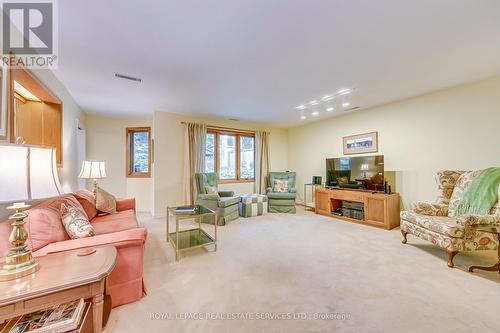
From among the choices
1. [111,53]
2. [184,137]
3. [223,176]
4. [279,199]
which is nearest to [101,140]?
[184,137]

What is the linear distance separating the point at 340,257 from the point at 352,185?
2.20 m

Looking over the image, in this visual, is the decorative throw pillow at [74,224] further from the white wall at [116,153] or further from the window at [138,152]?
the window at [138,152]

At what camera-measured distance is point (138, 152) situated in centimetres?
525

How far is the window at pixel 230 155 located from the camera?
5414 millimetres

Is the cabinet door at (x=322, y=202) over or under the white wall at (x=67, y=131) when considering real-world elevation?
under

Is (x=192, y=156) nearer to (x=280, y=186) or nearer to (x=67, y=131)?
(x=67, y=131)

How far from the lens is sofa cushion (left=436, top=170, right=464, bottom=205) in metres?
3.06

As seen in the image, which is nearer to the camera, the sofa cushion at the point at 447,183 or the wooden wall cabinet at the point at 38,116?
the wooden wall cabinet at the point at 38,116

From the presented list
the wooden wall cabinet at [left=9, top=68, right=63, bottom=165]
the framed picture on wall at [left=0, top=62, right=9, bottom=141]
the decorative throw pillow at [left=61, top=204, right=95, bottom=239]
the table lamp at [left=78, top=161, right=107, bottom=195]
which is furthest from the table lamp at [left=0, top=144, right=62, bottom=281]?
the table lamp at [left=78, top=161, right=107, bottom=195]

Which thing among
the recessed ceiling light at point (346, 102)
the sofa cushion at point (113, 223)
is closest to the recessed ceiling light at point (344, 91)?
the recessed ceiling light at point (346, 102)

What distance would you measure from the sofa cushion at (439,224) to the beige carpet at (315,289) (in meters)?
0.37

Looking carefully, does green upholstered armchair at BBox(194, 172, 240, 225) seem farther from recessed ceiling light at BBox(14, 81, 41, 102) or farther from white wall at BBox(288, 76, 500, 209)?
white wall at BBox(288, 76, 500, 209)

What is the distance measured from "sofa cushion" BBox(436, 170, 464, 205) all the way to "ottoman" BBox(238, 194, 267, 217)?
3134 millimetres

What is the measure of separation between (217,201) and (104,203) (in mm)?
1840
